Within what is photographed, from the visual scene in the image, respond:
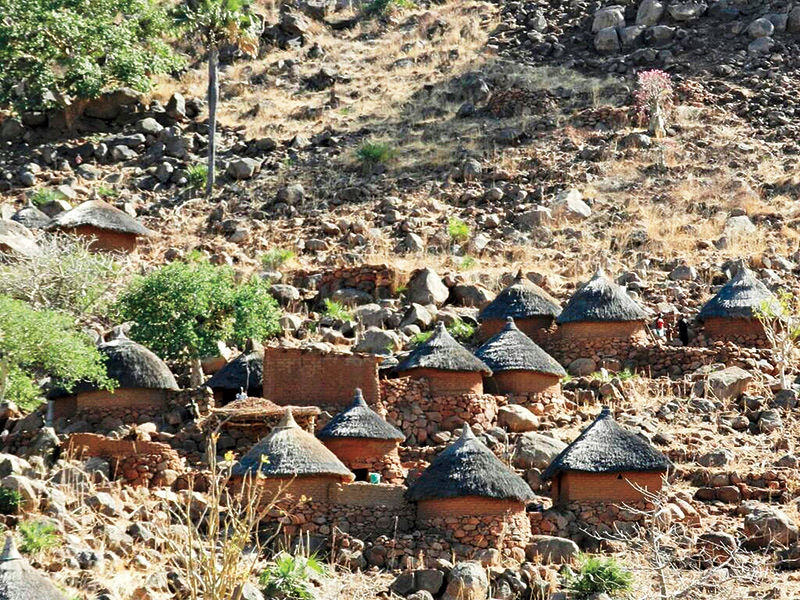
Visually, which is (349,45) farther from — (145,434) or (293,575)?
(293,575)

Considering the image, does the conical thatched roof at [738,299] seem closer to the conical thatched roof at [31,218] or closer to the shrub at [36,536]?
the shrub at [36,536]

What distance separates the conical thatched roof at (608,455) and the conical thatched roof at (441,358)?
10.3ft

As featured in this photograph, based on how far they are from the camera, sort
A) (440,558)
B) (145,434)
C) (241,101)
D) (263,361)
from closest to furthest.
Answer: (440,558), (145,434), (263,361), (241,101)

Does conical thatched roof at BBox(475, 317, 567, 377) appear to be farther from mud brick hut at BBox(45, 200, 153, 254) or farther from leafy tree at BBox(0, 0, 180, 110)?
leafy tree at BBox(0, 0, 180, 110)

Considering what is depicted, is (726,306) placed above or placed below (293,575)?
above

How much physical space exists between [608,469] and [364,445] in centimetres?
363

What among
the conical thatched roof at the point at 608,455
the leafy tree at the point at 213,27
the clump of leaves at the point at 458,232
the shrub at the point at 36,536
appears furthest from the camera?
the leafy tree at the point at 213,27

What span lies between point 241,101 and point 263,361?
67.8ft

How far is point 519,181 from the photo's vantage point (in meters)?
38.3

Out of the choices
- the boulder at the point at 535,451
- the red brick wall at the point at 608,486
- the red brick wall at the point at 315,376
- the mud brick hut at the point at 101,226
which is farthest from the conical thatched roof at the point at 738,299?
the mud brick hut at the point at 101,226

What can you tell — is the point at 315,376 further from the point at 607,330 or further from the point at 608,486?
the point at 607,330

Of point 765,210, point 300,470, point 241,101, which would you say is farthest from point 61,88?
point 300,470

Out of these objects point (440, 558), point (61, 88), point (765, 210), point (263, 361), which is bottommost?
point (440, 558)

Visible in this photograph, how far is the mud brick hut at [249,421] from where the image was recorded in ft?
79.8
